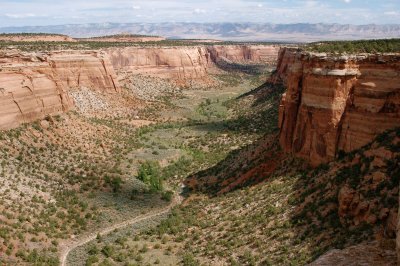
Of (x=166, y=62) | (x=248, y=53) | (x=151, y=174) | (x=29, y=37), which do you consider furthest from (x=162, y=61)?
(x=151, y=174)

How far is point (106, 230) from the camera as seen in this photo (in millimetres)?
33844

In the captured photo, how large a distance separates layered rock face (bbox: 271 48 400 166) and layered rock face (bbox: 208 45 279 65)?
127 m

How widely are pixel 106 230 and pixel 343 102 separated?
61.6 ft

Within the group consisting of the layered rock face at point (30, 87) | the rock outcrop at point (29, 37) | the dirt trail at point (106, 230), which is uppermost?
the rock outcrop at point (29, 37)

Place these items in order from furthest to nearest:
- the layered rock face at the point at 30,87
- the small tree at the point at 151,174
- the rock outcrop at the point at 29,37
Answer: the rock outcrop at the point at 29,37, the layered rock face at the point at 30,87, the small tree at the point at 151,174

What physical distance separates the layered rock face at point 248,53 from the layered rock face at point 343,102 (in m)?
127

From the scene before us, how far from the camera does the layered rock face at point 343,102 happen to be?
27578 mm

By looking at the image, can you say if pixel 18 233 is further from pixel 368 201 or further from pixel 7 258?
pixel 368 201

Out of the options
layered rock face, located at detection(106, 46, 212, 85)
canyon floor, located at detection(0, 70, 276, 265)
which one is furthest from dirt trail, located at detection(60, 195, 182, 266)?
layered rock face, located at detection(106, 46, 212, 85)

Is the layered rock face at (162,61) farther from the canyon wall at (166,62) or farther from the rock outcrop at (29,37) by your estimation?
the rock outcrop at (29,37)

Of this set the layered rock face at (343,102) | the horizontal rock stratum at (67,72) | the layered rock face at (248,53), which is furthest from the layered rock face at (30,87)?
the layered rock face at (248,53)

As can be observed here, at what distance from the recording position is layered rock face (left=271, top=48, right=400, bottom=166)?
27.6 meters

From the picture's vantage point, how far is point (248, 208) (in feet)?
100

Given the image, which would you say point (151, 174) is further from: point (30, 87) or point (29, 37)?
point (29, 37)
